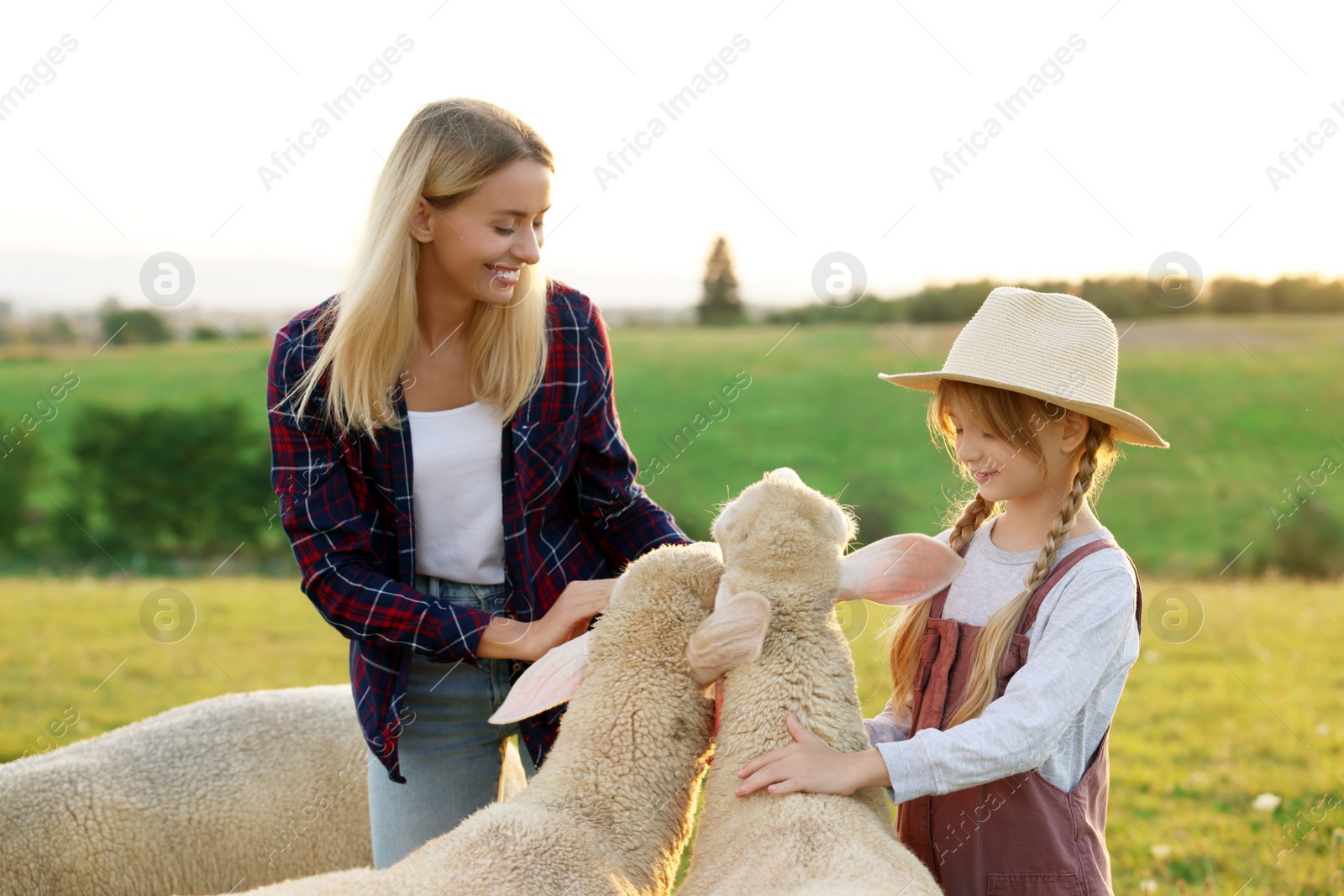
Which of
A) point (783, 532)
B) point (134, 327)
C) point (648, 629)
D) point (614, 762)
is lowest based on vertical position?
point (134, 327)

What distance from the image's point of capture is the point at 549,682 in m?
2.65

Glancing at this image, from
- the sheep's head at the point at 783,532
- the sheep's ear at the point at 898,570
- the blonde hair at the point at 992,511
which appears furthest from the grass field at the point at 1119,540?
the sheep's head at the point at 783,532

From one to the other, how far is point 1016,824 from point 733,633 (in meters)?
0.92

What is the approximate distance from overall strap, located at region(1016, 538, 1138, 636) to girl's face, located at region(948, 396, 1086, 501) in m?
0.23

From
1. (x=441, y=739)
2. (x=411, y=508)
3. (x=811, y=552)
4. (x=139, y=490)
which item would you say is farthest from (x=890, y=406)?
(x=811, y=552)

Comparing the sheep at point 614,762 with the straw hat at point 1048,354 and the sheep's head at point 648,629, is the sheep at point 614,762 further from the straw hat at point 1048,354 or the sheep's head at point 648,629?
the straw hat at point 1048,354

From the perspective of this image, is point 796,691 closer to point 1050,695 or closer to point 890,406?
point 1050,695

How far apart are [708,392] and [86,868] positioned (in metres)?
18.5

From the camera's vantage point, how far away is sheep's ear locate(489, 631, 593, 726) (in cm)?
263

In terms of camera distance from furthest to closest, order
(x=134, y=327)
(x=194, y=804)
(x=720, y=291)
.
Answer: (x=134, y=327), (x=720, y=291), (x=194, y=804)

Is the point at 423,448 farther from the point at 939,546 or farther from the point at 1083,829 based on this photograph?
the point at 1083,829

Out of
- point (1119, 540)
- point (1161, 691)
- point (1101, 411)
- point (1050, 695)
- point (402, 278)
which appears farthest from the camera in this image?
point (1119, 540)

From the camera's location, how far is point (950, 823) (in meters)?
2.75

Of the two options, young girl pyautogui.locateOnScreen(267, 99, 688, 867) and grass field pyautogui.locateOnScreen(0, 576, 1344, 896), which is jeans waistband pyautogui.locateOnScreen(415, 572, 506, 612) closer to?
young girl pyautogui.locateOnScreen(267, 99, 688, 867)
